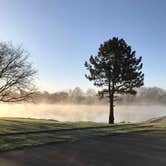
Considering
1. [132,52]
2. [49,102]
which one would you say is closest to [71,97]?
[49,102]

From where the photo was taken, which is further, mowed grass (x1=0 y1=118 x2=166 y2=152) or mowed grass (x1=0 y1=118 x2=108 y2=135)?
mowed grass (x1=0 y1=118 x2=108 y2=135)

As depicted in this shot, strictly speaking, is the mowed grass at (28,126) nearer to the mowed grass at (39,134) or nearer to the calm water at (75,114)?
the mowed grass at (39,134)

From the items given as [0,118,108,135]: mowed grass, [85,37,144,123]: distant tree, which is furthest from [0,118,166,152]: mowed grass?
[85,37,144,123]: distant tree

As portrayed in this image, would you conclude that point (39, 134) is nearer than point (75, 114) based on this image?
Yes

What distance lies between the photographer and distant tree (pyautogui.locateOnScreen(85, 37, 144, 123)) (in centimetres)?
3909

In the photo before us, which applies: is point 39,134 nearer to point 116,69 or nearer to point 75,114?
point 116,69

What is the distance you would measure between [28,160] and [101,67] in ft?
97.7

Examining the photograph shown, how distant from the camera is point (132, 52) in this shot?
134 feet

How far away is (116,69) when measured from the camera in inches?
1539

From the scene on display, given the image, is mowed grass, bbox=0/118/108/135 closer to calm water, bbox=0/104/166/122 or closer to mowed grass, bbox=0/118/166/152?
mowed grass, bbox=0/118/166/152

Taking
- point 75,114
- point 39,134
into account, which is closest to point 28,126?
point 39,134

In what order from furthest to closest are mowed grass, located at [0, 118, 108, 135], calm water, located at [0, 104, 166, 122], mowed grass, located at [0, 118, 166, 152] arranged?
calm water, located at [0, 104, 166, 122] → mowed grass, located at [0, 118, 108, 135] → mowed grass, located at [0, 118, 166, 152]

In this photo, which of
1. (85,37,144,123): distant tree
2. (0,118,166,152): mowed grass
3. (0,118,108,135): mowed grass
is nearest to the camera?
(0,118,166,152): mowed grass

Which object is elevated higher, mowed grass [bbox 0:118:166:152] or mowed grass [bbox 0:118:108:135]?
mowed grass [bbox 0:118:108:135]
